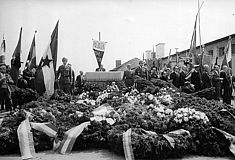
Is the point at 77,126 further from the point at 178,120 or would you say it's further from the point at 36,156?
the point at 178,120

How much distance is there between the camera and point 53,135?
169 inches

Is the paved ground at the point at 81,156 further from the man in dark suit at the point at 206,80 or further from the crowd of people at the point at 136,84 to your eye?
the man in dark suit at the point at 206,80

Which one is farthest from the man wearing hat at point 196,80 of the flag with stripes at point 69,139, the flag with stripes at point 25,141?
the flag with stripes at point 25,141

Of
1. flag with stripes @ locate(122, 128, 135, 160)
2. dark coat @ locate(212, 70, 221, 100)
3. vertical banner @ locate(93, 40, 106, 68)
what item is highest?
vertical banner @ locate(93, 40, 106, 68)

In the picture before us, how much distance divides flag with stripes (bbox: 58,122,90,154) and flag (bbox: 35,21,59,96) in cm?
272

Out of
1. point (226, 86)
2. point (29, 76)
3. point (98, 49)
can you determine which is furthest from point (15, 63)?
point (98, 49)

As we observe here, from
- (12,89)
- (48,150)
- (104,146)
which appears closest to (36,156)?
(48,150)

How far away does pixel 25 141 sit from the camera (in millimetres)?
4078

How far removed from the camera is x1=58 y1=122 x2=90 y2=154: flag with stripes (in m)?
4.03

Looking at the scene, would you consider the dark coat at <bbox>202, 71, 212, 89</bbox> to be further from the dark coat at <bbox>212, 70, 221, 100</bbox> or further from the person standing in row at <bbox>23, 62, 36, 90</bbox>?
the person standing in row at <bbox>23, 62, 36, 90</bbox>

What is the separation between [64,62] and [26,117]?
184 inches

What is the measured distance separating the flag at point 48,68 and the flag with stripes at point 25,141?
8.38ft

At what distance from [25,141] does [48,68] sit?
2972mm

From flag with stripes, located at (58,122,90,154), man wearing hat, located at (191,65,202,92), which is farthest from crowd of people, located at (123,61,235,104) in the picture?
flag with stripes, located at (58,122,90,154)
